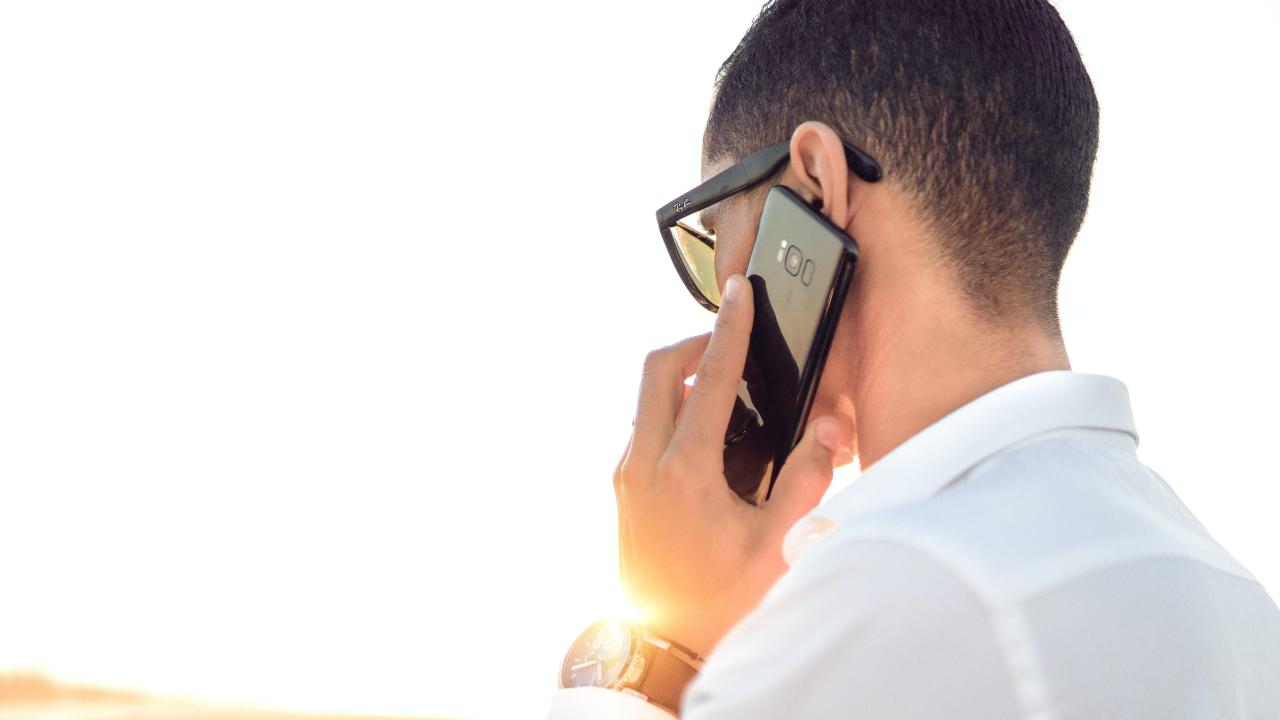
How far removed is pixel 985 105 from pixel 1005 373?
56 cm

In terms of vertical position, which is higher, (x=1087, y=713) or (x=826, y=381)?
(x=826, y=381)

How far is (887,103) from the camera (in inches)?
78.4

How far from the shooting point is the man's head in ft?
6.02

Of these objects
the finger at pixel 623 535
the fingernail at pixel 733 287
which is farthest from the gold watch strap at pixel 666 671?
the fingernail at pixel 733 287

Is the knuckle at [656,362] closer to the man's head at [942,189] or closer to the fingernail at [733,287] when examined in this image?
the fingernail at [733,287]

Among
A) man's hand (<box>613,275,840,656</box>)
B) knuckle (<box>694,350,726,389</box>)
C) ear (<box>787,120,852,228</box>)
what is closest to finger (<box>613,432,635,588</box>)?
man's hand (<box>613,275,840,656</box>)

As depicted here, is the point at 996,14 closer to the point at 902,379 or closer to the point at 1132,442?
the point at 902,379

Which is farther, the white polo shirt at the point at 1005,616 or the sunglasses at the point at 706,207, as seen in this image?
the sunglasses at the point at 706,207

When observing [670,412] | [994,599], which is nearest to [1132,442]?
[994,599]

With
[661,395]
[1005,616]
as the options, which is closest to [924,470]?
[1005,616]

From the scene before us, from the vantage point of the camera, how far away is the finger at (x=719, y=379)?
2.03 meters

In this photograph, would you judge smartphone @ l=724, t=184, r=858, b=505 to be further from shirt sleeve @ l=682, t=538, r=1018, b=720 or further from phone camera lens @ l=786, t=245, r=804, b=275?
shirt sleeve @ l=682, t=538, r=1018, b=720

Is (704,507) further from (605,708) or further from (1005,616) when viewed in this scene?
(1005,616)

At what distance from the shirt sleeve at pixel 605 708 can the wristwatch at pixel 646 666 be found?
36 mm
